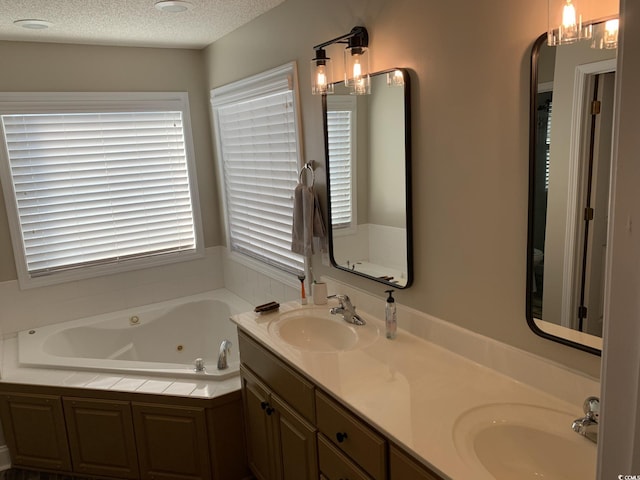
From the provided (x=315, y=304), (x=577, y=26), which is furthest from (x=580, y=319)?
(x=315, y=304)

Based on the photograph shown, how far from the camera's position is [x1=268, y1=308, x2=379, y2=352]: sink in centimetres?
220

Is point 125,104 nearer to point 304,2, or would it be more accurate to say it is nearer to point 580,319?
point 304,2

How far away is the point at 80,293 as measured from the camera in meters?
3.54

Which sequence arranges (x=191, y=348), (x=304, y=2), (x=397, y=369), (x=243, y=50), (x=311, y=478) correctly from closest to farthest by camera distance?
(x=397, y=369) < (x=311, y=478) < (x=304, y=2) < (x=243, y=50) < (x=191, y=348)

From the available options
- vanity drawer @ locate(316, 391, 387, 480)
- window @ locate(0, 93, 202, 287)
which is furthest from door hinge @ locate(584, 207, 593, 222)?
window @ locate(0, 93, 202, 287)

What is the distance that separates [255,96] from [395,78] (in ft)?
4.34

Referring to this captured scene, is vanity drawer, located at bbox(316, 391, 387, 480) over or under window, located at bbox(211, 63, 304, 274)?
under

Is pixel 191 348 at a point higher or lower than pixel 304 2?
lower

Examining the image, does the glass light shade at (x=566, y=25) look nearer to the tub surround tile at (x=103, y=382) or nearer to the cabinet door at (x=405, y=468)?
the cabinet door at (x=405, y=468)

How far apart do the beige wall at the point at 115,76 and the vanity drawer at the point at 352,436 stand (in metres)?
2.52

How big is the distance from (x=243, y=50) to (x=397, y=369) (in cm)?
229

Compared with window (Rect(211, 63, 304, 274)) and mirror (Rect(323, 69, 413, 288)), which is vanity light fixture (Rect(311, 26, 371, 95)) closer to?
mirror (Rect(323, 69, 413, 288))

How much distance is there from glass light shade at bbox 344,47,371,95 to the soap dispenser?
898 millimetres

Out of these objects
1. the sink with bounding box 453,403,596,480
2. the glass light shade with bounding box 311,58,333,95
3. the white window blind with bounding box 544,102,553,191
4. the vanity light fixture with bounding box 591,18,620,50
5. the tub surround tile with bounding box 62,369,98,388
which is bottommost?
the tub surround tile with bounding box 62,369,98,388
